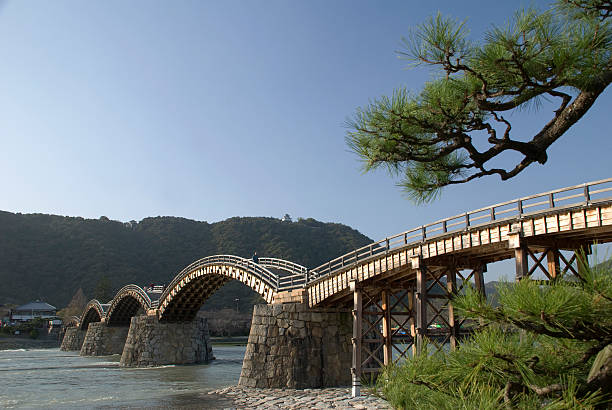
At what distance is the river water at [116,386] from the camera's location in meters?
21.4

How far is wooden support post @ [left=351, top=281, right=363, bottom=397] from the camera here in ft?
63.5

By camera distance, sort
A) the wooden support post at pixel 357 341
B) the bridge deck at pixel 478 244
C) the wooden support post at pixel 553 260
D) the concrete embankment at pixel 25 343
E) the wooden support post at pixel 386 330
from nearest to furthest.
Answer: the bridge deck at pixel 478 244 → the wooden support post at pixel 553 260 → the wooden support post at pixel 357 341 → the wooden support post at pixel 386 330 → the concrete embankment at pixel 25 343

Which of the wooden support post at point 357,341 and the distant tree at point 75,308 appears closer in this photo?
the wooden support post at point 357,341

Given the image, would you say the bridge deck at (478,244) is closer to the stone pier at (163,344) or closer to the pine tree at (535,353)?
the pine tree at (535,353)

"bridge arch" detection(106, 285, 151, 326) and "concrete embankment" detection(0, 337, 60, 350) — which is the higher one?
"bridge arch" detection(106, 285, 151, 326)

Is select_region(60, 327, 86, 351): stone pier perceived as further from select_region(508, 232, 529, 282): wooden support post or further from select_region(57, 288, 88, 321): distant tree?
select_region(508, 232, 529, 282): wooden support post

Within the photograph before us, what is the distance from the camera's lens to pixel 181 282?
132 ft

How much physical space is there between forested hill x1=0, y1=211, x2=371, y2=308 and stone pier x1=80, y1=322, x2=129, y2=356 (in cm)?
3207

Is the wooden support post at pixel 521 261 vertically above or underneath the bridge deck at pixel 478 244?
underneath

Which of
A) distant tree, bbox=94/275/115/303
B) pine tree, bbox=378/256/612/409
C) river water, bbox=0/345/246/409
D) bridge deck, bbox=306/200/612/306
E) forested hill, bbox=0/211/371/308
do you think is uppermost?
forested hill, bbox=0/211/371/308

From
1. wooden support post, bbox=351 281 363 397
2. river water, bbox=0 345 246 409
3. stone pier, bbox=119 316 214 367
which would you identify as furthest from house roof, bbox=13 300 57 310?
wooden support post, bbox=351 281 363 397

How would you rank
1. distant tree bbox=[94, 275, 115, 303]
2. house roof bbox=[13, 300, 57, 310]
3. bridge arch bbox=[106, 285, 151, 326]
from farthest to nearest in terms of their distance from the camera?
distant tree bbox=[94, 275, 115, 303] → house roof bbox=[13, 300, 57, 310] → bridge arch bbox=[106, 285, 151, 326]

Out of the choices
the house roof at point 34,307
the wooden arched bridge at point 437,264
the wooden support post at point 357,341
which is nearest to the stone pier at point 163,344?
the wooden arched bridge at point 437,264

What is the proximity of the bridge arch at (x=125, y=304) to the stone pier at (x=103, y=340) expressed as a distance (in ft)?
2.86
